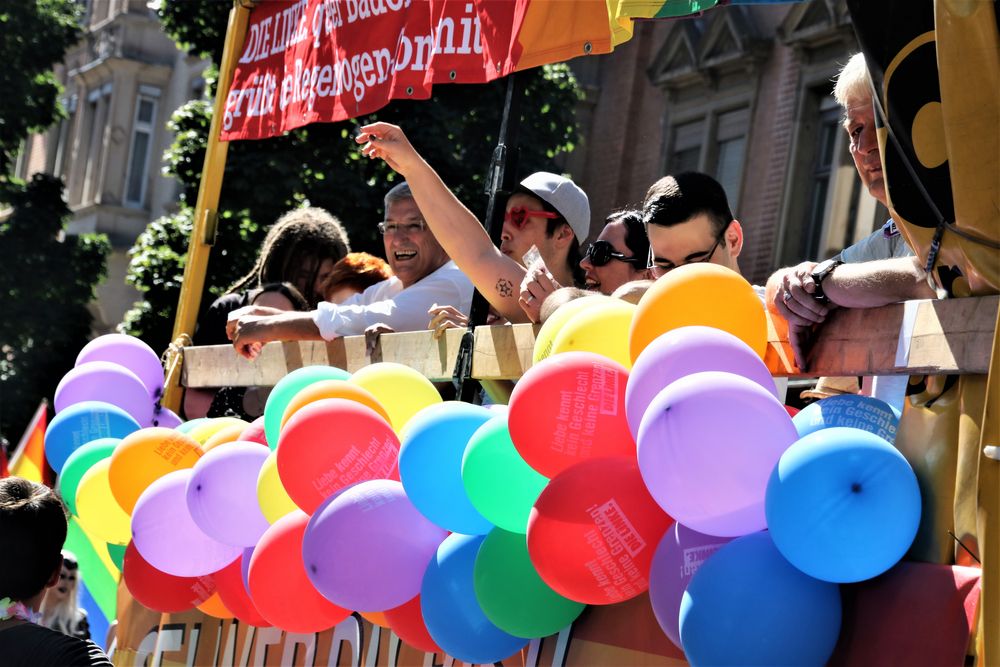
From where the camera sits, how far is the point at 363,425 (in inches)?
128

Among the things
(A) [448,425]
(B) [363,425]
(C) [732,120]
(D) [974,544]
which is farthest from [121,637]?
(C) [732,120]

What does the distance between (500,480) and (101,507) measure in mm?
2155

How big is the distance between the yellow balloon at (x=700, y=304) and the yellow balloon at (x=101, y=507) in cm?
233

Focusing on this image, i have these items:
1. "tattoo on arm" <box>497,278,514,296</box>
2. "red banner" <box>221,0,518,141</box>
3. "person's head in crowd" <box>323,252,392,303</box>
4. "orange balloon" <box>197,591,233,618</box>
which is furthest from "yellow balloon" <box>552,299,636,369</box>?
"person's head in crowd" <box>323,252,392,303</box>

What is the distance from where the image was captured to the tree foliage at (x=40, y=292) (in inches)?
797

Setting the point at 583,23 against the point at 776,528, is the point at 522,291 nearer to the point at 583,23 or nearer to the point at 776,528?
the point at 583,23

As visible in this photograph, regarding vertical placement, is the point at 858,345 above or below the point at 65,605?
above

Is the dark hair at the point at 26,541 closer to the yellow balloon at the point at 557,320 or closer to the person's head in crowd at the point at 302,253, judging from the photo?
the yellow balloon at the point at 557,320

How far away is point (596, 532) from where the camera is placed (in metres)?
2.43

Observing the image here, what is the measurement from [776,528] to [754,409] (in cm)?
22

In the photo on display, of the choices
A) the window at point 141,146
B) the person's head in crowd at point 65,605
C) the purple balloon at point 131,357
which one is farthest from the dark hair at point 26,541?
the window at point 141,146

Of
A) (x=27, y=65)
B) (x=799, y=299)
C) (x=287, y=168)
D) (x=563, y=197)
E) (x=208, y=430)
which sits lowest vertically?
(x=208, y=430)

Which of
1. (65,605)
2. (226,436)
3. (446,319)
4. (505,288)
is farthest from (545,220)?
(65,605)

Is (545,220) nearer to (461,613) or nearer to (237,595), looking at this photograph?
(237,595)
